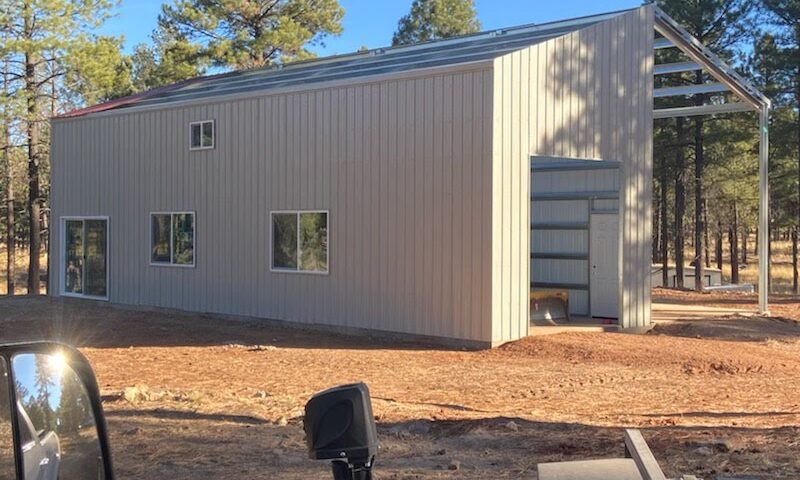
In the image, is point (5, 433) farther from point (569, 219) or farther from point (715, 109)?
point (715, 109)

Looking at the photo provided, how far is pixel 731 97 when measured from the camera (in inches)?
1280

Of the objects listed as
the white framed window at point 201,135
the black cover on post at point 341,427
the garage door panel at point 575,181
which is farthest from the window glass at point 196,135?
the black cover on post at point 341,427

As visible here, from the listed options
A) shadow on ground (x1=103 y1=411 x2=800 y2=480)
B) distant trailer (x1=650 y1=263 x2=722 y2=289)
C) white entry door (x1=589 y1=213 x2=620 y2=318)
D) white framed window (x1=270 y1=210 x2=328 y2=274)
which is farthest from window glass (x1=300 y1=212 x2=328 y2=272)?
distant trailer (x1=650 y1=263 x2=722 y2=289)

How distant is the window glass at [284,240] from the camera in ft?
52.3

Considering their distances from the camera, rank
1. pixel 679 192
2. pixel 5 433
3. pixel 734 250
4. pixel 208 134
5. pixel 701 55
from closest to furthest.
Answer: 1. pixel 5 433
2. pixel 701 55
3. pixel 208 134
4. pixel 679 192
5. pixel 734 250

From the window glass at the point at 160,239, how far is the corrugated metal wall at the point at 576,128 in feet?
28.7

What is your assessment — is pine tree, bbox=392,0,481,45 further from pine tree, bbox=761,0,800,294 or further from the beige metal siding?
the beige metal siding

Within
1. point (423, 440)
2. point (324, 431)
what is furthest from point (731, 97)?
point (324, 431)

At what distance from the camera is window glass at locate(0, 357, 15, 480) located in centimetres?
241

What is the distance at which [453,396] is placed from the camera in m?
9.51

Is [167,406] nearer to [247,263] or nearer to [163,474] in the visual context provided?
[163,474]

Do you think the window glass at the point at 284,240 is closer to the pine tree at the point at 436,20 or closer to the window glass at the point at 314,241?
the window glass at the point at 314,241

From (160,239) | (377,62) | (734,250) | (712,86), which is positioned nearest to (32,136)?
(160,239)

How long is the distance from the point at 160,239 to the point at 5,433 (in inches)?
666
